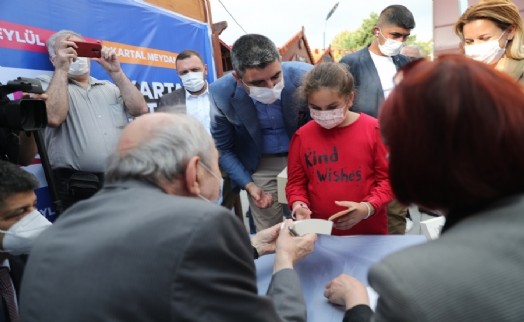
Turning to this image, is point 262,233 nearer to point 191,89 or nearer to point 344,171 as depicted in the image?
point 344,171

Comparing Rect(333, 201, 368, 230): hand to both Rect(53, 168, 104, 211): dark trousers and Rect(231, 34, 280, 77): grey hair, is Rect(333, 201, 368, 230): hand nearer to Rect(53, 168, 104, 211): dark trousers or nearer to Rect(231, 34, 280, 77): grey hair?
Rect(231, 34, 280, 77): grey hair

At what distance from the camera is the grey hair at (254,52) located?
214cm

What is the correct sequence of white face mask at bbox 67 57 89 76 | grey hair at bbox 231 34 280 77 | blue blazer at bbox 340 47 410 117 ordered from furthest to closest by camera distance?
1. blue blazer at bbox 340 47 410 117
2. white face mask at bbox 67 57 89 76
3. grey hair at bbox 231 34 280 77

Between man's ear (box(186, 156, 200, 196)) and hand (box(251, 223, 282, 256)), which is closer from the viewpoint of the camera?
man's ear (box(186, 156, 200, 196))

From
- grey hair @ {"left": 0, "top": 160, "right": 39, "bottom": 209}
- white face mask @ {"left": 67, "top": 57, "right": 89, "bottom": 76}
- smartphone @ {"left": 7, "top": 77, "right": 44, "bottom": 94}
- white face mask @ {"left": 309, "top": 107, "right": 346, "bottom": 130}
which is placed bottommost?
grey hair @ {"left": 0, "top": 160, "right": 39, "bottom": 209}

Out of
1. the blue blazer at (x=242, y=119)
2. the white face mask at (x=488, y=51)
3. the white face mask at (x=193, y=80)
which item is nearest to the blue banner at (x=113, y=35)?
the white face mask at (x=193, y=80)

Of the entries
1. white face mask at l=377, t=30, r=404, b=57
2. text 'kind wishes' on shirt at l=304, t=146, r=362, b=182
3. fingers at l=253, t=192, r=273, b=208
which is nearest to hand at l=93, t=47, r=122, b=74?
fingers at l=253, t=192, r=273, b=208

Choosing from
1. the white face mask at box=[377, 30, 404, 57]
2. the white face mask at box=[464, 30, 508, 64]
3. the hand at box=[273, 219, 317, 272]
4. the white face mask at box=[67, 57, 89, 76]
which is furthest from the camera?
the white face mask at box=[377, 30, 404, 57]

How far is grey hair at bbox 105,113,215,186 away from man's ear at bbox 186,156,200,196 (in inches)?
0.5

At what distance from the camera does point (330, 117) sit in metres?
1.85

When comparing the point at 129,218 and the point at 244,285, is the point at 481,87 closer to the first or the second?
the point at 244,285

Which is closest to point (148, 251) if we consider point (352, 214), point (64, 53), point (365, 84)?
point (352, 214)

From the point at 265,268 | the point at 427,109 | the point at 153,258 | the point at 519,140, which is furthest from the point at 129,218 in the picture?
the point at 265,268

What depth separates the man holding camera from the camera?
8.02ft
